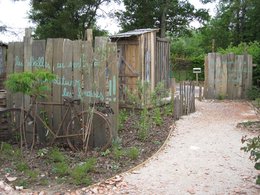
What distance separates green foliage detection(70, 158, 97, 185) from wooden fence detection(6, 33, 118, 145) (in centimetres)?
133

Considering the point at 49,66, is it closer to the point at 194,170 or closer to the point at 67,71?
the point at 67,71

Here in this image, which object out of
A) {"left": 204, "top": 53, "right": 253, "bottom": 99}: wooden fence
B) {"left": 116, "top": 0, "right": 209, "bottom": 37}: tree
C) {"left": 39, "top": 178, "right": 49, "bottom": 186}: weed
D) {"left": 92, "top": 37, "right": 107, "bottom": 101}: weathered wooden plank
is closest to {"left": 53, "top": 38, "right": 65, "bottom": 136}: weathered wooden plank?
{"left": 92, "top": 37, "right": 107, "bottom": 101}: weathered wooden plank

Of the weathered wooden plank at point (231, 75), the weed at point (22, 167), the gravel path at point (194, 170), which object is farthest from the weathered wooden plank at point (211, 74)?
the weed at point (22, 167)

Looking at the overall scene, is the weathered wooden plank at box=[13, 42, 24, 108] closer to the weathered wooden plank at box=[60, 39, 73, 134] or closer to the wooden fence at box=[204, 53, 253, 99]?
the weathered wooden plank at box=[60, 39, 73, 134]

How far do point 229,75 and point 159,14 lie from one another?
14457 mm

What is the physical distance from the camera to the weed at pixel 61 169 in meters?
5.40

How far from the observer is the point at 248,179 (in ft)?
17.4

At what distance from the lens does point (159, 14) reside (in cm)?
2848

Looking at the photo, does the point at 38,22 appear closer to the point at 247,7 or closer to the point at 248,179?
the point at 247,7

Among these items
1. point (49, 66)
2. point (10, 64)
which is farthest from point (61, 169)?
point (10, 64)

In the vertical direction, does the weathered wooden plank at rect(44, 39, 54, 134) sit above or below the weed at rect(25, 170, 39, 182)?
above

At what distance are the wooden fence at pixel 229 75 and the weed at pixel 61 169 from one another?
10.9 m

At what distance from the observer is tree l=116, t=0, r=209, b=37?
92.4 feet

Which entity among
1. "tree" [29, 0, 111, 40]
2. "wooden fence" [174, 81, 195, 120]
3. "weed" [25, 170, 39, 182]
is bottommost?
"weed" [25, 170, 39, 182]
